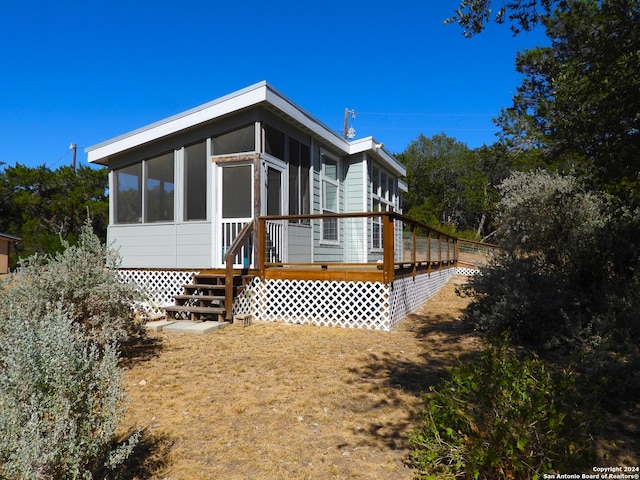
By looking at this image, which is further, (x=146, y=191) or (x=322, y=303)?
(x=146, y=191)

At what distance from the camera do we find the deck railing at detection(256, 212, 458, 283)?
7055 millimetres

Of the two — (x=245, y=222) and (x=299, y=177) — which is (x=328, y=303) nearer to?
(x=245, y=222)

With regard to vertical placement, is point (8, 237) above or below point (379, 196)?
below

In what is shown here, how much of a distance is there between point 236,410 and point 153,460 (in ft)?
2.99

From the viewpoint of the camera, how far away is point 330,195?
11375 millimetres

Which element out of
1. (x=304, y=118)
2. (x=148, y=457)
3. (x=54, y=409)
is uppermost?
(x=304, y=118)

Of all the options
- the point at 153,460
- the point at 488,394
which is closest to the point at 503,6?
the point at 488,394

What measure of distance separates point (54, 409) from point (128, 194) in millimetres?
8240

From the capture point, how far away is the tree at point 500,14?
4.36 m

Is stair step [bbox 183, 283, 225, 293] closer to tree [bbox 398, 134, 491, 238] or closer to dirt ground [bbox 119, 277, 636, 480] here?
dirt ground [bbox 119, 277, 636, 480]

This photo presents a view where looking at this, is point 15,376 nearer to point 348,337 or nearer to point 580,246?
point 348,337

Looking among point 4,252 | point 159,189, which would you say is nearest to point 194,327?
point 159,189

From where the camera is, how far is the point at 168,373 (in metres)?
4.62

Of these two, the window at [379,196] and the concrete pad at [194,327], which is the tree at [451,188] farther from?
the concrete pad at [194,327]
